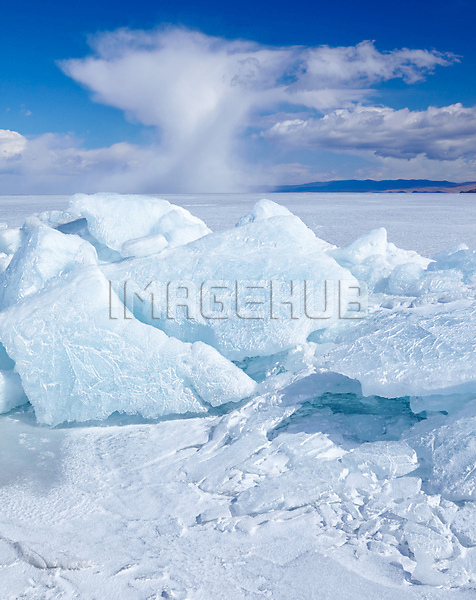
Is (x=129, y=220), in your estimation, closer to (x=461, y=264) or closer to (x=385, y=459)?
(x=461, y=264)

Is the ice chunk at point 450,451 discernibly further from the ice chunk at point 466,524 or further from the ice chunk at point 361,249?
the ice chunk at point 361,249

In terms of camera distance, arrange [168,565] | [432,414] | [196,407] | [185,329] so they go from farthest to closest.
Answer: [185,329]
[196,407]
[432,414]
[168,565]

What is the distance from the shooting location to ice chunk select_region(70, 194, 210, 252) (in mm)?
→ 4371

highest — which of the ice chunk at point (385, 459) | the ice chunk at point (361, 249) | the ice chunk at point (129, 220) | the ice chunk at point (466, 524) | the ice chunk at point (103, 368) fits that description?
the ice chunk at point (129, 220)

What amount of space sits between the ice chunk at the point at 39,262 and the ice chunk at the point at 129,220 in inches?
20.0

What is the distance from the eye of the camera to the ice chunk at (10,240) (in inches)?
206

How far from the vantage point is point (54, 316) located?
2.83m

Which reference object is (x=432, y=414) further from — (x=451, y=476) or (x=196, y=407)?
(x=196, y=407)

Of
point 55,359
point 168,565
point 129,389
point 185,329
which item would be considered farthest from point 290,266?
point 168,565

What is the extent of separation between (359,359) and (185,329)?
124 centimetres

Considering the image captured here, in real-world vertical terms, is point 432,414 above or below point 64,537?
above

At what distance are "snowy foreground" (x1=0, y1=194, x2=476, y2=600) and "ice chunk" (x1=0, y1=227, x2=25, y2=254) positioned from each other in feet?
5.33

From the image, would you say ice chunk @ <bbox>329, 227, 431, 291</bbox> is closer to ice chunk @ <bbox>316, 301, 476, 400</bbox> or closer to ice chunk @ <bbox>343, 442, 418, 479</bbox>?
ice chunk @ <bbox>316, 301, 476, 400</bbox>

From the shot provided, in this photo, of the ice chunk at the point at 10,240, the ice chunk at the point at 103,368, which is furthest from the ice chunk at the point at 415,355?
the ice chunk at the point at 10,240
